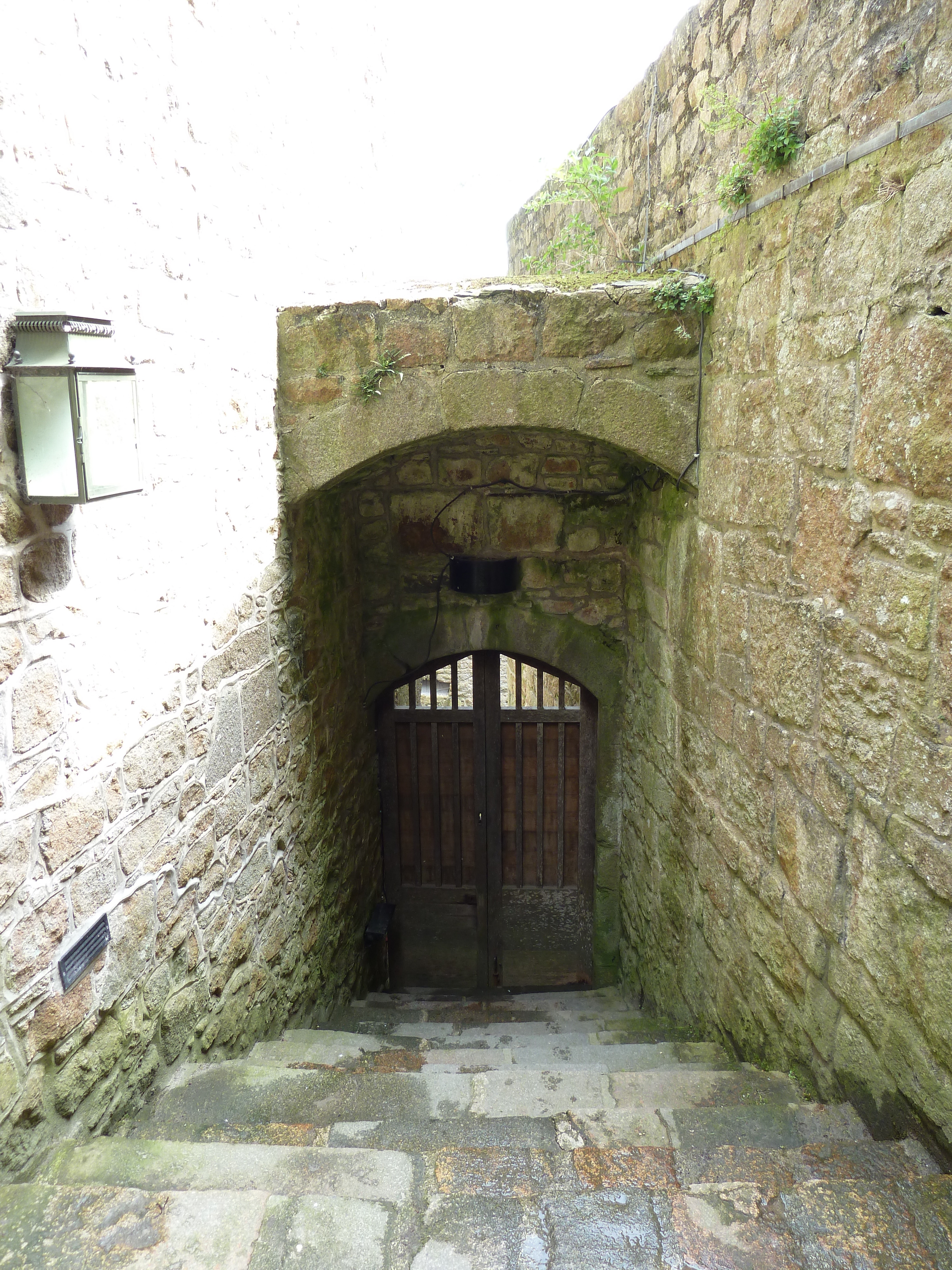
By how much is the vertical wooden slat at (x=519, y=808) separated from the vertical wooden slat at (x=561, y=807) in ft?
0.73

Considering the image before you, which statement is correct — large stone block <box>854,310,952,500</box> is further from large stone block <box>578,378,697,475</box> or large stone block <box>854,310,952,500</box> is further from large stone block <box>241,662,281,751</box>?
large stone block <box>241,662,281,751</box>

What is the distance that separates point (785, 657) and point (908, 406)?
81 centimetres

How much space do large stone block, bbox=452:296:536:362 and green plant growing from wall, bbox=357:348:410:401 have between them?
0.75 ft

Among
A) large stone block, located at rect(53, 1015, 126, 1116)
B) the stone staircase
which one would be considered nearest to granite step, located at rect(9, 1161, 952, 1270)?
the stone staircase

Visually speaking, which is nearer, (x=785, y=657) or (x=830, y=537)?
(x=830, y=537)

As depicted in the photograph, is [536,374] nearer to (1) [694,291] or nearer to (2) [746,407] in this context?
(1) [694,291]

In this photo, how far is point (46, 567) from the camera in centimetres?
166

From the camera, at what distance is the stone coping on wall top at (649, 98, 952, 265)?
5.03 feet

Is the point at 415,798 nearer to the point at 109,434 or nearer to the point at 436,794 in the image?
the point at 436,794

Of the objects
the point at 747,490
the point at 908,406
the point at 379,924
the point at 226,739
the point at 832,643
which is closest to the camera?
the point at 908,406

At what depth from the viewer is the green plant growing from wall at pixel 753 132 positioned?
2.06 meters

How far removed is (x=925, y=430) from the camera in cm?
157

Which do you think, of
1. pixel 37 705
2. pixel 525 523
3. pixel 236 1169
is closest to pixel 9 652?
pixel 37 705

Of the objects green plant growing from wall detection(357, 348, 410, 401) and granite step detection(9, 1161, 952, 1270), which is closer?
granite step detection(9, 1161, 952, 1270)
